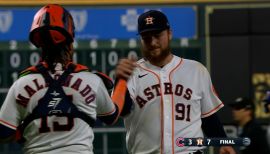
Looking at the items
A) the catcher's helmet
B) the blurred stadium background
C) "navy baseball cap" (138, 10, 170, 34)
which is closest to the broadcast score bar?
"navy baseball cap" (138, 10, 170, 34)

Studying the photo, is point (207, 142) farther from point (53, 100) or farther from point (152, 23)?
point (53, 100)

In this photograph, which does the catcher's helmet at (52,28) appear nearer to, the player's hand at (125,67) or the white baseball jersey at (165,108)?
the player's hand at (125,67)

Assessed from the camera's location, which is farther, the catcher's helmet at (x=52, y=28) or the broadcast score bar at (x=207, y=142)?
the broadcast score bar at (x=207, y=142)

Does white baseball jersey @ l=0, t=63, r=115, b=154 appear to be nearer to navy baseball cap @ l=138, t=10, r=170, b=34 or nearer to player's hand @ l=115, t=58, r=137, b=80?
player's hand @ l=115, t=58, r=137, b=80

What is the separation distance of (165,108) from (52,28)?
1.15m

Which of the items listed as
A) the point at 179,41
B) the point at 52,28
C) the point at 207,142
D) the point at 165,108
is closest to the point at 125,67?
the point at 52,28

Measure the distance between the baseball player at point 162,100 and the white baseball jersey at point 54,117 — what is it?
0.84 m

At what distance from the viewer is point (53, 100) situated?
159 inches

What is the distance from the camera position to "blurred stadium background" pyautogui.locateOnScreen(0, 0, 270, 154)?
9594mm

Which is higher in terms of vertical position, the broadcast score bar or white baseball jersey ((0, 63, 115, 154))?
white baseball jersey ((0, 63, 115, 154))

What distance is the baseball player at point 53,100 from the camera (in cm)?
402

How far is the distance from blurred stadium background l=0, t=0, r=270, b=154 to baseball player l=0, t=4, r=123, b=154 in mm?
5422

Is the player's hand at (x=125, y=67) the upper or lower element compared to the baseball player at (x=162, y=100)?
upper

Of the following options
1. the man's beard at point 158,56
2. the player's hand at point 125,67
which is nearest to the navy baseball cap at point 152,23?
the man's beard at point 158,56
